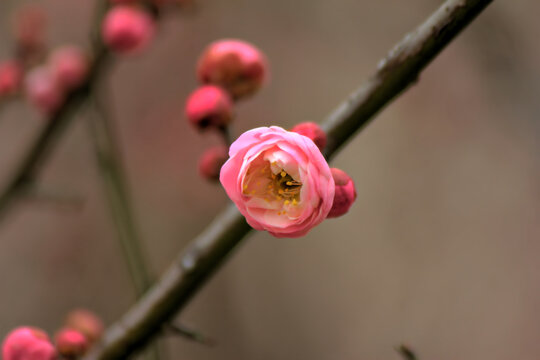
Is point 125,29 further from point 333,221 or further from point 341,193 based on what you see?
point 333,221

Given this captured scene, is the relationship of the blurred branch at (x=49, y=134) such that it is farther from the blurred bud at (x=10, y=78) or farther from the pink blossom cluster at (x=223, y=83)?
the pink blossom cluster at (x=223, y=83)

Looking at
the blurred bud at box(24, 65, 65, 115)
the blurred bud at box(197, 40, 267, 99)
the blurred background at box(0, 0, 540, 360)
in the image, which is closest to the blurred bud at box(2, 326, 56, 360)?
the blurred bud at box(197, 40, 267, 99)

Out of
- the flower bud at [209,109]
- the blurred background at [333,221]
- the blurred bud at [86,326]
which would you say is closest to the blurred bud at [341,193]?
the flower bud at [209,109]

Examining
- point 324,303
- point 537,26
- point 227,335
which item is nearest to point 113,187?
point 227,335

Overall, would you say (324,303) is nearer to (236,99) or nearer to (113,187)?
(113,187)

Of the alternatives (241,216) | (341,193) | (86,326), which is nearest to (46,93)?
(86,326)

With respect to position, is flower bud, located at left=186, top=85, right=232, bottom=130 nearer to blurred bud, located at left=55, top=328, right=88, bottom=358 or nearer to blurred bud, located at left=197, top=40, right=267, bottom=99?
blurred bud, located at left=197, top=40, right=267, bottom=99
